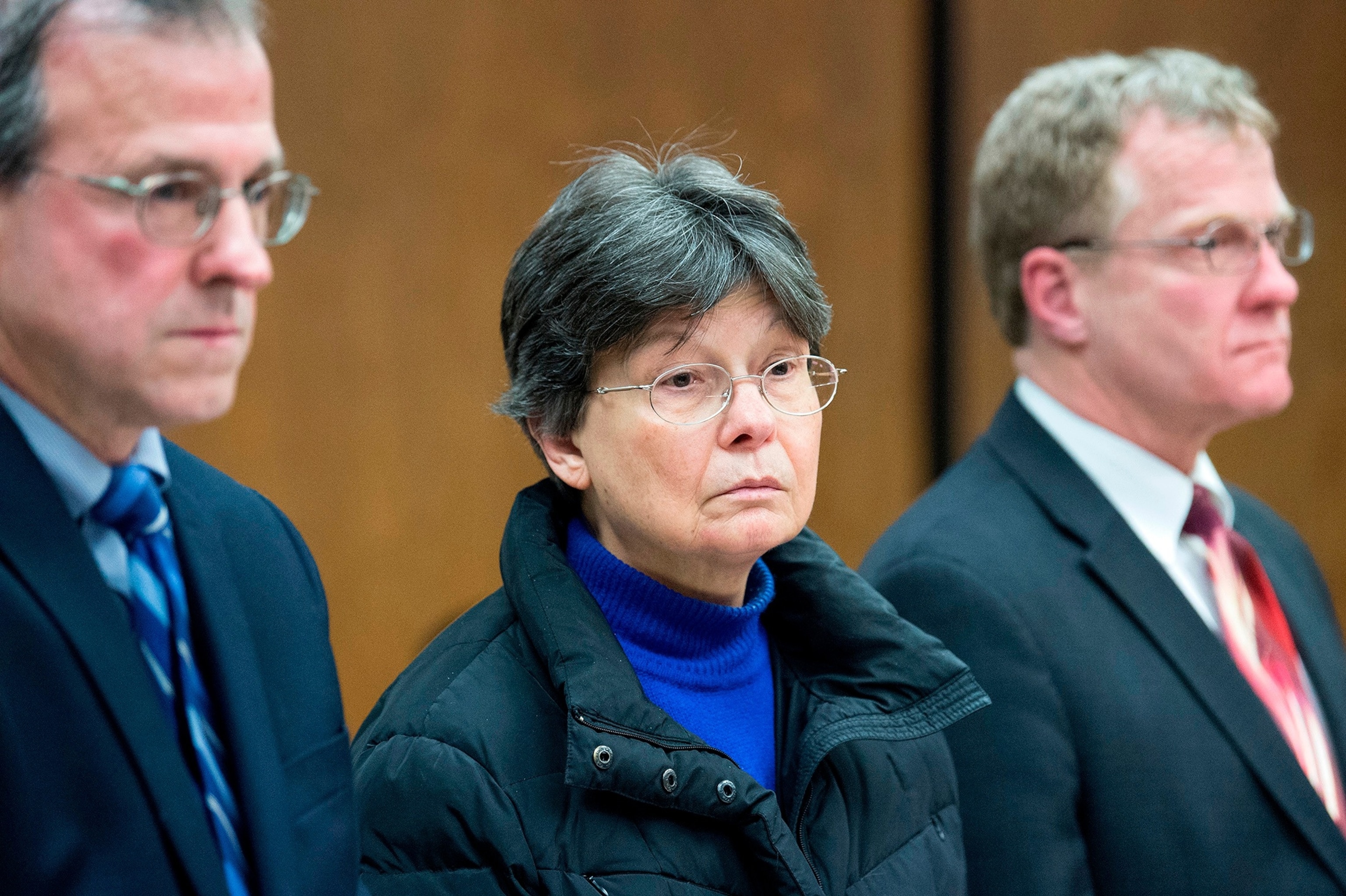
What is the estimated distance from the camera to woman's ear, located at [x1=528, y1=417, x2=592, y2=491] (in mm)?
1671

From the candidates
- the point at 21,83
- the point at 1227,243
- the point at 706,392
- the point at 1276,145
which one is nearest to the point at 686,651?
the point at 706,392

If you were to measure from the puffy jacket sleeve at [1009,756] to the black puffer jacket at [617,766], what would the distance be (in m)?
0.17

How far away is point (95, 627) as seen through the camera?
1.06 m

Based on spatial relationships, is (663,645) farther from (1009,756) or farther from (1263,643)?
(1263,643)

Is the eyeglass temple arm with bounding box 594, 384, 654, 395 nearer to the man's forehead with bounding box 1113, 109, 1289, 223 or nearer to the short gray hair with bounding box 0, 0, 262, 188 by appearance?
the short gray hair with bounding box 0, 0, 262, 188

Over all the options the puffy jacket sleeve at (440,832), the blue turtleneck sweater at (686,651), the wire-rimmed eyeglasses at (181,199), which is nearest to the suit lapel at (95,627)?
the wire-rimmed eyeglasses at (181,199)

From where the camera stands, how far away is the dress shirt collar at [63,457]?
108cm

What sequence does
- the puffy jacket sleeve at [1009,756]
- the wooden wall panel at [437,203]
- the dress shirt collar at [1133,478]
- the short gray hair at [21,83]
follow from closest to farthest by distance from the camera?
the short gray hair at [21,83]
the puffy jacket sleeve at [1009,756]
the dress shirt collar at [1133,478]
the wooden wall panel at [437,203]

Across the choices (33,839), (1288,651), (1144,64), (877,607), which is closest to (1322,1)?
(1144,64)

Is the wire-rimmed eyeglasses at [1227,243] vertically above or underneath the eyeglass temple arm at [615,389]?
above

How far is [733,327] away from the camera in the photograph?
159 centimetres

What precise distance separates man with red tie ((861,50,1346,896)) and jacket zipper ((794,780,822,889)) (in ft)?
1.40

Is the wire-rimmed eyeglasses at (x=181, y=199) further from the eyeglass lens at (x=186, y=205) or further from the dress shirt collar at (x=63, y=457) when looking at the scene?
the dress shirt collar at (x=63, y=457)

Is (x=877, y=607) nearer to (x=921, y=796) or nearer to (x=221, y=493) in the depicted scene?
(x=921, y=796)
